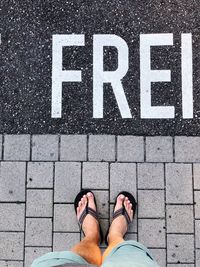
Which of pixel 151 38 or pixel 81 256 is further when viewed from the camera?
pixel 151 38

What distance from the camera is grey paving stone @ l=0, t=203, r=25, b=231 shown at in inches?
153

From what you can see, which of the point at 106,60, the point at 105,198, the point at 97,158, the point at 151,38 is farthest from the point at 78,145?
the point at 151,38

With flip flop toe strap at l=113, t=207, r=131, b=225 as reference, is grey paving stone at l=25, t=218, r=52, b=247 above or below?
below

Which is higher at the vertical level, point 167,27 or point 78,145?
point 167,27

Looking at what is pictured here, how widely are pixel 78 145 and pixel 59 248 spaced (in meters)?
0.84

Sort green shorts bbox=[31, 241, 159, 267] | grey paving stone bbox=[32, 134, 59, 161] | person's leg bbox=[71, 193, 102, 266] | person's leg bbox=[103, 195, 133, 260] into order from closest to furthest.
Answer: green shorts bbox=[31, 241, 159, 267] < person's leg bbox=[71, 193, 102, 266] < person's leg bbox=[103, 195, 133, 260] < grey paving stone bbox=[32, 134, 59, 161]

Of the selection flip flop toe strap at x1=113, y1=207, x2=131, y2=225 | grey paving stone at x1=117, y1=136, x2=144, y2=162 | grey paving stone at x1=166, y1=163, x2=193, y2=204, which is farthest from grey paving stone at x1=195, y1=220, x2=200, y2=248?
grey paving stone at x1=117, y1=136, x2=144, y2=162

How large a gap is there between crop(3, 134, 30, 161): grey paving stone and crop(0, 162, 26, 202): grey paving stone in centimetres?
6

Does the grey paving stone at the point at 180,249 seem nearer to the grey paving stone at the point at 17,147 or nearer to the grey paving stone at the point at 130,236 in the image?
the grey paving stone at the point at 130,236

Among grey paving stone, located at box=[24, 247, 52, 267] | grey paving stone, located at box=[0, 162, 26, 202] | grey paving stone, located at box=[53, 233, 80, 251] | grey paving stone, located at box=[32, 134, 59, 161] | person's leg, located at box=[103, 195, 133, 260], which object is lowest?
grey paving stone, located at box=[24, 247, 52, 267]

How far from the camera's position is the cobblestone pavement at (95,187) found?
3.85 metres

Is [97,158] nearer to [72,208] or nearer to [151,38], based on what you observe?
[72,208]

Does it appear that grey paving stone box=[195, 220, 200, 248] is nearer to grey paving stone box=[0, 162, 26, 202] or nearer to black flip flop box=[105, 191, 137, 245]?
black flip flop box=[105, 191, 137, 245]

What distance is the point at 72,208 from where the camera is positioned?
12.9 feet
